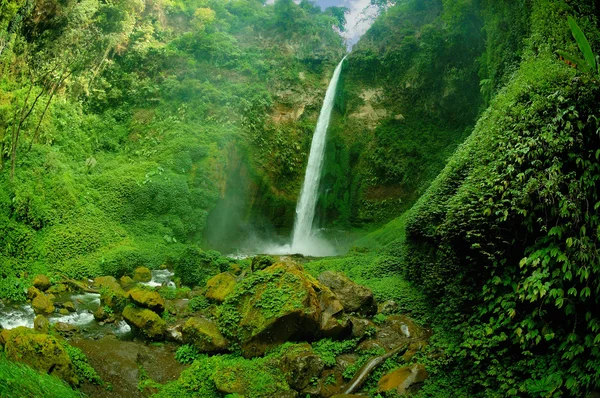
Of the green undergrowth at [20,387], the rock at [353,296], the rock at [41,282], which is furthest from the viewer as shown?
the rock at [41,282]

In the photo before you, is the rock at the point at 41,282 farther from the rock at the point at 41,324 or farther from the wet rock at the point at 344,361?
the wet rock at the point at 344,361

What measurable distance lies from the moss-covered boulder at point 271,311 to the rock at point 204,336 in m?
0.17

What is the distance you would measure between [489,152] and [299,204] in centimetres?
1322

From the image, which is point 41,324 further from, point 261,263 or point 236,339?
point 261,263

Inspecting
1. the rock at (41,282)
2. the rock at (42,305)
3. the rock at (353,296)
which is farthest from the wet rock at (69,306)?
the rock at (353,296)

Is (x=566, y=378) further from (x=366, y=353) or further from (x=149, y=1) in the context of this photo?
(x=149, y=1)

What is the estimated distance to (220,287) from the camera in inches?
412

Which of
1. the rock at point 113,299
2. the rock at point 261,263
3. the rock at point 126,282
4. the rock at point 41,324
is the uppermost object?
the rock at point 261,263

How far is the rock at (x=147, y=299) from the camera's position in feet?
29.3

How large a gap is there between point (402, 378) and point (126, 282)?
28.2 ft

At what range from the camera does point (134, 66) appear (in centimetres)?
2222

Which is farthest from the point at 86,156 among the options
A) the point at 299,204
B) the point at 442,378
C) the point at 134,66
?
the point at 442,378

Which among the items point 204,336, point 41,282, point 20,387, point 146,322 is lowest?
point 41,282

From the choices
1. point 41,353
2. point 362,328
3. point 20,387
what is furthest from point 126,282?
point 20,387
